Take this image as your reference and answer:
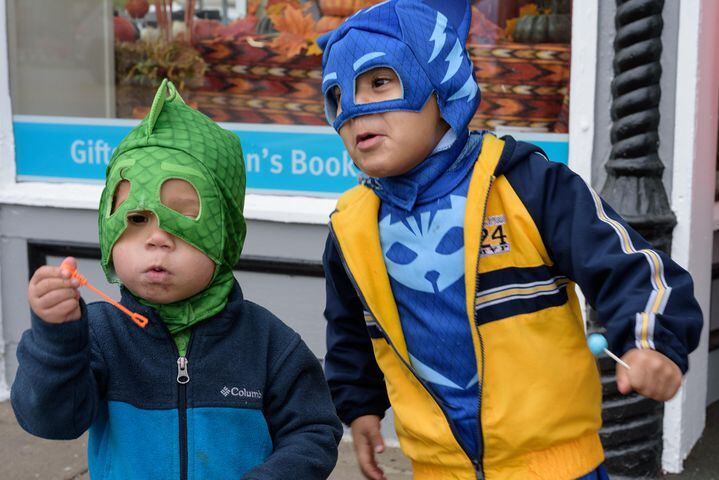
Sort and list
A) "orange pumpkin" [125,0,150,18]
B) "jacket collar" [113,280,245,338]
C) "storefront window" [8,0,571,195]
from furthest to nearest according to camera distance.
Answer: "orange pumpkin" [125,0,150,18] < "storefront window" [8,0,571,195] < "jacket collar" [113,280,245,338]

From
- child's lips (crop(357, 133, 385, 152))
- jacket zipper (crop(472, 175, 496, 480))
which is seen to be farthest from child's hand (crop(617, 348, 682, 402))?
child's lips (crop(357, 133, 385, 152))

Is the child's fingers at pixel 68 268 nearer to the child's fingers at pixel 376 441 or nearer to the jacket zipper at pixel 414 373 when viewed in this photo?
the jacket zipper at pixel 414 373

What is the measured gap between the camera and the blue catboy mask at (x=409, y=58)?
6.55ft

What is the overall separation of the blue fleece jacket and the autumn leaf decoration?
2.55m

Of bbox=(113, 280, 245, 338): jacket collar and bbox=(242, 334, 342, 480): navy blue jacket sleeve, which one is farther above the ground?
bbox=(113, 280, 245, 338): jacket collar

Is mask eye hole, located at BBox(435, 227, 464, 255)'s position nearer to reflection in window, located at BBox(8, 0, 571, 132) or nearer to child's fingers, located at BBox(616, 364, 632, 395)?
child's fingers, located at BBox(616, 364, 632, 395)

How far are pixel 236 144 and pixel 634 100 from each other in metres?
1.83

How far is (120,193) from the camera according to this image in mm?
2049

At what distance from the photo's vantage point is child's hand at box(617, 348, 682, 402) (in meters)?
1.68

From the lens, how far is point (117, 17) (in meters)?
4.88

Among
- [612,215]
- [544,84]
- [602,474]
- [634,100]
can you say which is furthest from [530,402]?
[544,84]

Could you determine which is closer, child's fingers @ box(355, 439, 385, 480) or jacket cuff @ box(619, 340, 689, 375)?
jacket cuff @ box(619, 340, 689, 375)

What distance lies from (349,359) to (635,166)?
169 cm

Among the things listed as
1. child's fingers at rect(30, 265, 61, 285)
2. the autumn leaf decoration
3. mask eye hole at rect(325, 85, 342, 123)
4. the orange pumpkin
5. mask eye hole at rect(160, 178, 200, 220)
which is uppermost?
the orange pumpkin
